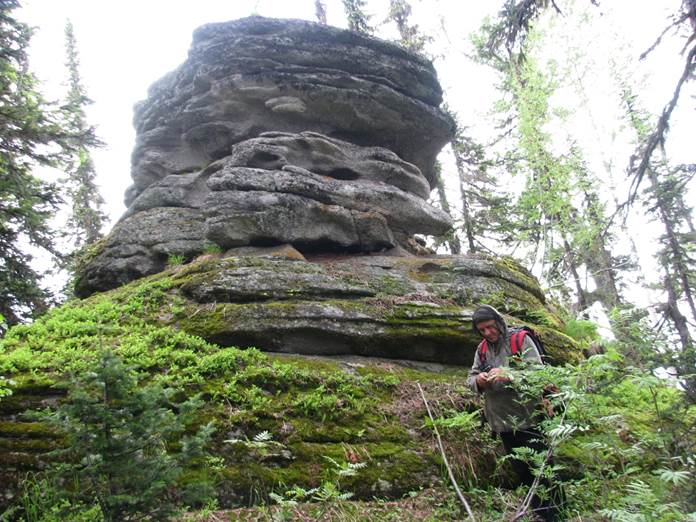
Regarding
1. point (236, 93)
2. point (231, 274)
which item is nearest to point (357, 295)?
point (231, 274)

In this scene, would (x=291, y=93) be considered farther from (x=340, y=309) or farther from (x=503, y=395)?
(x=503, y=395)

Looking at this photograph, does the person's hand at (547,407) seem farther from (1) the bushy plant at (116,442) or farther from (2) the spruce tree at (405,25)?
(2) the spruce tree at (405,25)

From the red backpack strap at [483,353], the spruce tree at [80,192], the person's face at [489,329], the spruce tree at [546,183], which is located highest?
the spruce tree at [80,192]

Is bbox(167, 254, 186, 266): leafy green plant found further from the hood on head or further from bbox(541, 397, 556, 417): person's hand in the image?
bbox(541, 397, 556, 417): person's hand

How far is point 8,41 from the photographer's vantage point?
47.0 ft

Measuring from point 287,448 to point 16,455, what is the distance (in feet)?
9.22

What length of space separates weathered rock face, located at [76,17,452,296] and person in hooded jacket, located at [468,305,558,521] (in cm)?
630

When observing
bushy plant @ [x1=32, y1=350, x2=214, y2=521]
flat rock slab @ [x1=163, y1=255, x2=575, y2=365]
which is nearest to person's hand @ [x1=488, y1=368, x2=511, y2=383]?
bushy plant @ [x1=32, y1=350, x2=214, y2=521]

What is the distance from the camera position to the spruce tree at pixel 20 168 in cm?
1120

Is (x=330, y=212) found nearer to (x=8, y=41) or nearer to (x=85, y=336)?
(x=85, y=336)

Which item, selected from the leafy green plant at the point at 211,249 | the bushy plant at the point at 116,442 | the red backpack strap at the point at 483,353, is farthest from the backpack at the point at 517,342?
the leafy green plant at the point at 211,249

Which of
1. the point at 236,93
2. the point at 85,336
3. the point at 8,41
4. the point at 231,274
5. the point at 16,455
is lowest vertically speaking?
the point at 16,455

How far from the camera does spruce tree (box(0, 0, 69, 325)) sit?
11203 millimetres

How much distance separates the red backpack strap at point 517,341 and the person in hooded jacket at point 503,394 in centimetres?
4
